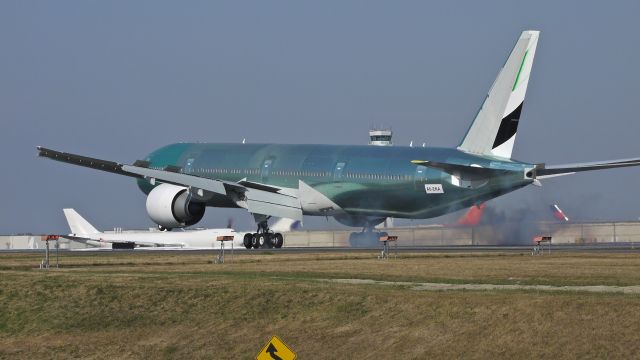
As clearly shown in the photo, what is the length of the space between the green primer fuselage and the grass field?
611 inches

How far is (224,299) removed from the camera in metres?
40.4

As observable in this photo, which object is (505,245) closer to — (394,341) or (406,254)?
(406,254)

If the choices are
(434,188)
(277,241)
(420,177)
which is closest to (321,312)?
(434,188)

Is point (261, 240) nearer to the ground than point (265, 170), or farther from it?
nearer to the ground

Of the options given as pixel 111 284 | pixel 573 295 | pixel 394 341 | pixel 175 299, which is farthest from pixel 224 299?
pixel 573 295

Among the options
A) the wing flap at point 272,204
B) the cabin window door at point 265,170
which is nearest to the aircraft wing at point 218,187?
the wing flap at point 272,204

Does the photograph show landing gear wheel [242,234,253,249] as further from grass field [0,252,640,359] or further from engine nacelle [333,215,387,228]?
grass field [0,252,640,359]

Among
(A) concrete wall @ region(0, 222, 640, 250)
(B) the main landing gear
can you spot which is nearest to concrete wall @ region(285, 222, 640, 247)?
(A) concrete wall @ region(0, 222, 640, 250)

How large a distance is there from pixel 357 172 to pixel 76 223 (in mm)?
42499

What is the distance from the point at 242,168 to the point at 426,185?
44.1 ft

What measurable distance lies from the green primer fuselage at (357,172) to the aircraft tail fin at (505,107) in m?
1.19

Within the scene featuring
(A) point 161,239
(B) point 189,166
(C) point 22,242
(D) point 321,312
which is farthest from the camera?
(C) point 22,242

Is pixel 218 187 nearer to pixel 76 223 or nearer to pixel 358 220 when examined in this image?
pixel 358 220

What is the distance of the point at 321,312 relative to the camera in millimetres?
36875
